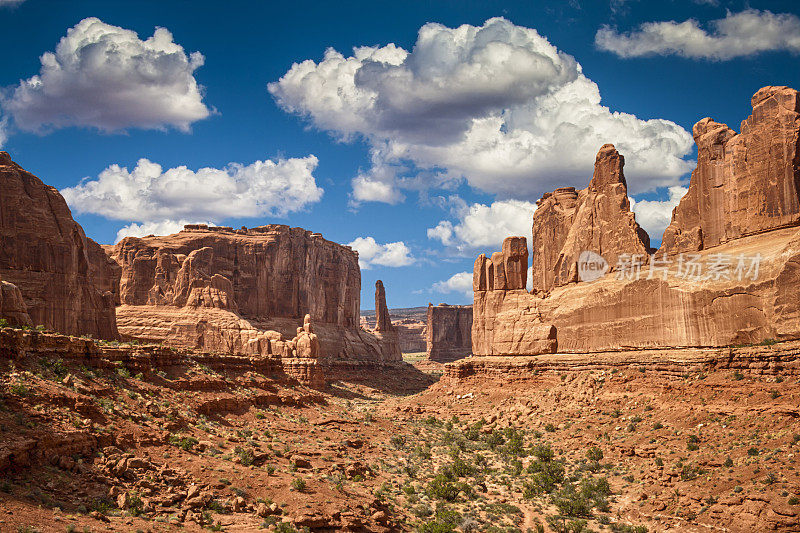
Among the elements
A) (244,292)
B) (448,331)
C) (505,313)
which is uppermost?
(244,292)

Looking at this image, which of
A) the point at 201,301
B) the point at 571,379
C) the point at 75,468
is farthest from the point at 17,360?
the point at 201,301

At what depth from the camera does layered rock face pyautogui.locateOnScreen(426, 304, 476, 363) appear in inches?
5719

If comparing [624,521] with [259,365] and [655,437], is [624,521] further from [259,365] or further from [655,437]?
[259,365]

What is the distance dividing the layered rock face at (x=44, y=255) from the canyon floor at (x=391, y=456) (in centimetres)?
1132

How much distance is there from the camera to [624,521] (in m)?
25.3

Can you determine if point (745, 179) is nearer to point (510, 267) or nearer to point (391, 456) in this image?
point (391, 456)

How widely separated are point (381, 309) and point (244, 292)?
117 ft

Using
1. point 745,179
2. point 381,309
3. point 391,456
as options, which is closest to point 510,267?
point 745,179

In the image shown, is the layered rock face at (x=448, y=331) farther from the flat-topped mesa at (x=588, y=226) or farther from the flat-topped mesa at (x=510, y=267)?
the flat-topped mesa at (x=588, y=226)

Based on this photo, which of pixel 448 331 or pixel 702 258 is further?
pixel 448 331

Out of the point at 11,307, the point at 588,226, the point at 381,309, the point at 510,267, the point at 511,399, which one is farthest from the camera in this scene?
the point at 381,309

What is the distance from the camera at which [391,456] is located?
116ft

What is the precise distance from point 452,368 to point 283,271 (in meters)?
52.1

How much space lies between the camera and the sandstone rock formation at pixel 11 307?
84.4 ft
